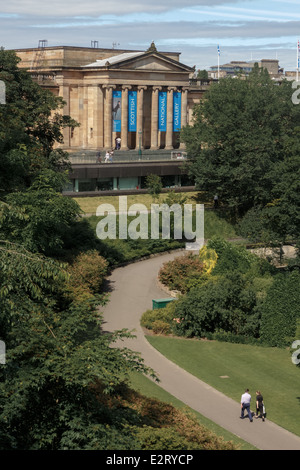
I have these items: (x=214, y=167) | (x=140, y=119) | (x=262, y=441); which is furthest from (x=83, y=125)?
(x=262, y=441)

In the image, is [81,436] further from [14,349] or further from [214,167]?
[214,167]

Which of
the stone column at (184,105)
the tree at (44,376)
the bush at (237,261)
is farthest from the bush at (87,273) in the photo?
the stone column at (184,105)

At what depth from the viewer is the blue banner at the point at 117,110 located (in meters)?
88.2

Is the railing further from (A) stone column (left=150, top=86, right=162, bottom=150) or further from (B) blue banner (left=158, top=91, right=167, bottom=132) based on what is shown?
(B) blue banner (left=158, top=91, right=167, bottom=132)

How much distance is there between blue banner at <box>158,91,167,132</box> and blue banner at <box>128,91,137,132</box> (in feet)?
13.1

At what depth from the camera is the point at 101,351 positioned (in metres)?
24.1

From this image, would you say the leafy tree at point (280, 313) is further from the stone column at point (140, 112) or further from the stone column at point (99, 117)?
the stone column at point (140, 112)

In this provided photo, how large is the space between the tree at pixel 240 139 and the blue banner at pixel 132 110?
16.6 metres

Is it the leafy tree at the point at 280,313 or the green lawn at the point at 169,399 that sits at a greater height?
the leafy tree at the point at 280,313

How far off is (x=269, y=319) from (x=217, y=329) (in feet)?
9.68

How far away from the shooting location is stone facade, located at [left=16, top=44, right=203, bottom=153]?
87875 mm

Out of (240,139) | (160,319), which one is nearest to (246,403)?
(160,319)

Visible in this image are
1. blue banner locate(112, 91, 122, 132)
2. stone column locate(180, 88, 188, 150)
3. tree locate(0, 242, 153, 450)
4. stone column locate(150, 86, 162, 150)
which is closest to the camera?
tree locate(0, 242, 153, 450)

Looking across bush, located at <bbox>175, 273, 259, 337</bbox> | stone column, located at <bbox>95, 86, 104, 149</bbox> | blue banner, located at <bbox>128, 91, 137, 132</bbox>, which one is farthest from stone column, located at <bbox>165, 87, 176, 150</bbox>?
bush, located at <bbox>175, 273, 259, 337</bbox>
